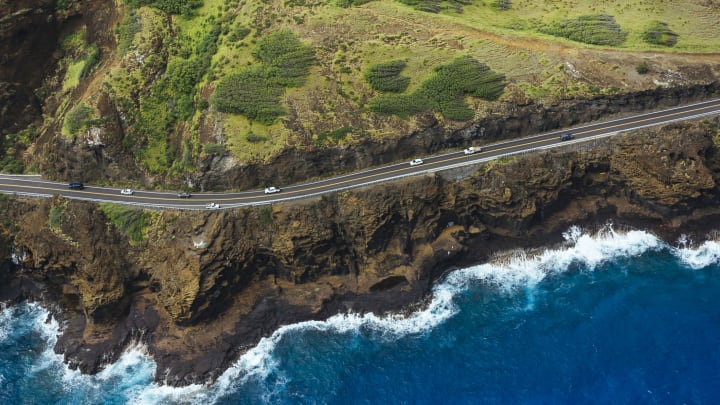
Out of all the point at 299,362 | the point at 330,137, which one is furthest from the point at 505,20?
the point at 299,362

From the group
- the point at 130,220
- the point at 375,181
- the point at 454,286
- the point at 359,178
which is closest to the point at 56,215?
the point at 130,220

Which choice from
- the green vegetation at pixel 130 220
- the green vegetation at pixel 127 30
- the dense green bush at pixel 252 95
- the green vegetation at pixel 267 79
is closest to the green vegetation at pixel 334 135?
the green vegetation at pixel 267 79

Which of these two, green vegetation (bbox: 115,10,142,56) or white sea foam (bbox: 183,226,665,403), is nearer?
white sea foam (bbox: 183,226,665,403)

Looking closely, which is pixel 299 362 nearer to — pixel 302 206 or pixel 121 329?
pixel 302 206

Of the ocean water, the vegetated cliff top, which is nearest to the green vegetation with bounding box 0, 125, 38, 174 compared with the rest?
the vegetated cliff top

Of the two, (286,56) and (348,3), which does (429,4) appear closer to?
(348,3)

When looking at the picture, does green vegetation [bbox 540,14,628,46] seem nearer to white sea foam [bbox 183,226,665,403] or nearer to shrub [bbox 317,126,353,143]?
white sea foam [bbox 183,226,665,403]
